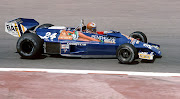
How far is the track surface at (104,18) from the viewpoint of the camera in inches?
381

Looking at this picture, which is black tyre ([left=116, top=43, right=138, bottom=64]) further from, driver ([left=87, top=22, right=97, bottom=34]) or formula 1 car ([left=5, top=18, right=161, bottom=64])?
driver ([left=87, top=22, right=97, bottom=34])

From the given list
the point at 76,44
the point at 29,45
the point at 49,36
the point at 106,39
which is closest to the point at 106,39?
the point at 106,39

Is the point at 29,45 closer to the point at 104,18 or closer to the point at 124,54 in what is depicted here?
the point at 124,54

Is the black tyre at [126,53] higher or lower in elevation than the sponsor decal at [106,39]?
lower

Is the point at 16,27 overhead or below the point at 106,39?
overhead

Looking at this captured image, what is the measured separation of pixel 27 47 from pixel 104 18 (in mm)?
9763

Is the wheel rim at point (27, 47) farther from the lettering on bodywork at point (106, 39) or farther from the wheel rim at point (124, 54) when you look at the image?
the wheel rim at point (124, 54)

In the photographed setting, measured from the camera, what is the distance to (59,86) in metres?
6.89

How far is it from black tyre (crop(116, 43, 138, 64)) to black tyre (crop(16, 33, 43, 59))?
250 cm

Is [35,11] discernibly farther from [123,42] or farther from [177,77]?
[177,77]

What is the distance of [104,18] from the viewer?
1898cm

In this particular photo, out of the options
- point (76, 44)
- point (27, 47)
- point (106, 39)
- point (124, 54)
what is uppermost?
point (106, 39)

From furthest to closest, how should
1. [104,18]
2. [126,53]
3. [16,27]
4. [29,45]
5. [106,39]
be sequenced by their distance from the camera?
1. [104,18]
2. [16,27]
3. [29,45]
4. [106,39]
5. [126,53]

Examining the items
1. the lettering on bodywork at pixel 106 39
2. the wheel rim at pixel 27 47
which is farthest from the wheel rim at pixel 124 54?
the wheel rim at pixel 27 47
